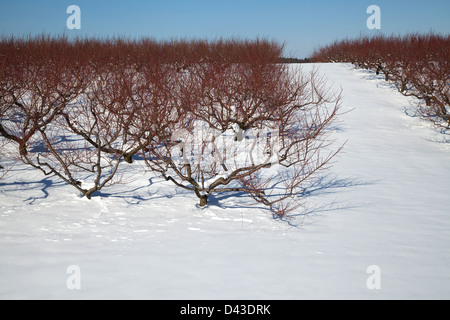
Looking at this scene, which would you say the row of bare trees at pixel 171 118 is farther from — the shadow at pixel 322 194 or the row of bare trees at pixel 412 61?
the row of bare trees at pixel 412 61

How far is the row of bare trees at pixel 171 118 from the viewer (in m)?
7.14

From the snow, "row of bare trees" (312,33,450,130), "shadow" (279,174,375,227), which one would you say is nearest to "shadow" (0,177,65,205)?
the snow

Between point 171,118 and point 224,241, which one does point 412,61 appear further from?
point 224,241

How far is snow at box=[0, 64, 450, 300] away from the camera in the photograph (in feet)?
14.3

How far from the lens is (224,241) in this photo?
5.68 m

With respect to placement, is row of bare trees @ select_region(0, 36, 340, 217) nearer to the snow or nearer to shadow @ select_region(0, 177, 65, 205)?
shadow @ select_region(0, 177, 65, 205)

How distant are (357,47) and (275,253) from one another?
23.1m

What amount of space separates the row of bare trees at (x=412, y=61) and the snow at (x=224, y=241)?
690cm

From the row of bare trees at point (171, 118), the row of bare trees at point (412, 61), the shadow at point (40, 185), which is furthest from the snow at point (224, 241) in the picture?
the row of bare trees at point (412, 61)

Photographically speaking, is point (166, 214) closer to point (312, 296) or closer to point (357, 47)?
point (312, 296)

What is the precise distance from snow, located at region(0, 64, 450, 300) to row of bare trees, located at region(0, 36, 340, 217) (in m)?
0.53

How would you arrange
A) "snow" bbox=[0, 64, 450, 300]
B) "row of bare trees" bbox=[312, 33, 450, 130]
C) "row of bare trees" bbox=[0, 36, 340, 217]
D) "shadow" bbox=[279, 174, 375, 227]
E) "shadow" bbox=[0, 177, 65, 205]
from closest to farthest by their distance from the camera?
"snow" bbox=[0, 64, 450, 300] < "shadow" bbox=[279, 174, 375, 227] < "row of bare trees" bbox=[0, 36, 340, 217] < "shadow" bbox=[0, 177, 65, 205] < "row of bare trees" bbox=[312, 33, 450, 130]
